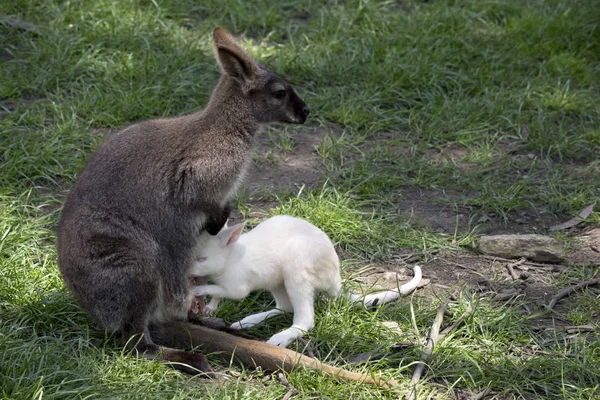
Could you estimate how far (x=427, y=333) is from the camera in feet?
13.8

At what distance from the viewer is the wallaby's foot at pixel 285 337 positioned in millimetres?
4046

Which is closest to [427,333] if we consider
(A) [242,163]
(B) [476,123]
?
(A) [242,163]

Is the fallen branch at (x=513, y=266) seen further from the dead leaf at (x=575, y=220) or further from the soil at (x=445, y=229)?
the dead leaf at (x=575, y=220)

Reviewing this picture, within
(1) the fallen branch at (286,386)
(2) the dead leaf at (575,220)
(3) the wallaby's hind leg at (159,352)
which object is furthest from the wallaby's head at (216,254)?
(2) the dead leaf at (575,220)

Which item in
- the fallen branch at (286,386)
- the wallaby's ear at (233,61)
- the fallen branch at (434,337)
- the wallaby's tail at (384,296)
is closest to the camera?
the fallen branch at (286,386)

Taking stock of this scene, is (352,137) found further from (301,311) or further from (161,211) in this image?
(161,211)

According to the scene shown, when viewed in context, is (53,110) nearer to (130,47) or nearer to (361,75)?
(130,47)

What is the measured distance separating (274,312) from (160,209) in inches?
30.9

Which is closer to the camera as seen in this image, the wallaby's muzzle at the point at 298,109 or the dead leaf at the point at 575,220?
the wallaby's muzzle at the point at 298,109

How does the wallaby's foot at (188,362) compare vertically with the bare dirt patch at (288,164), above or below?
above

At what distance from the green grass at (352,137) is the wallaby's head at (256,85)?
3.01 feet

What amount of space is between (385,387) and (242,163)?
127cm

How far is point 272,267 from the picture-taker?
13.6 feet

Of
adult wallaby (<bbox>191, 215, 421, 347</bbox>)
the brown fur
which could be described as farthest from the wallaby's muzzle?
adult wallaby (<bbox>191, 215, 421, 347</bbox>)
